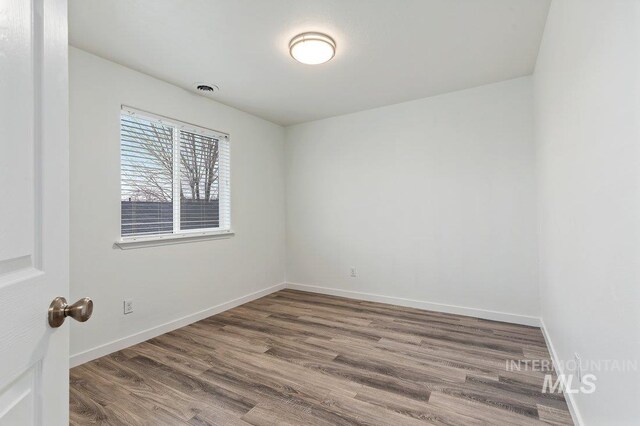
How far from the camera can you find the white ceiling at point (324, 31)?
196 centimetres

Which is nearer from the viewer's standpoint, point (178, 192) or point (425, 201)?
point (178, 192)

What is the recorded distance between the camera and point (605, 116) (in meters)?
1.12

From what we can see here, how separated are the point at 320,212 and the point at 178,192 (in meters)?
1.90

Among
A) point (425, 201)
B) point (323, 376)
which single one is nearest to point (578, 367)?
point (323, 376)

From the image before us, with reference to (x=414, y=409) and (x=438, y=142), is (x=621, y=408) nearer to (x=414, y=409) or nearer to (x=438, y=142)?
→ (x=414, y=409)

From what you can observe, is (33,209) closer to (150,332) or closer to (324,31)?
(324,31)

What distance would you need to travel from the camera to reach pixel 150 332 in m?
2.82

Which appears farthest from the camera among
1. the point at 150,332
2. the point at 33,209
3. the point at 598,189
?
the point at 150,332

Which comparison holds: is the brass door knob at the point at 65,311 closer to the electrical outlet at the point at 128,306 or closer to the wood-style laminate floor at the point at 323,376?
the wood-style laminate floor at the point at 323,376

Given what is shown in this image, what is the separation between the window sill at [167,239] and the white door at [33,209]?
7.05 feet

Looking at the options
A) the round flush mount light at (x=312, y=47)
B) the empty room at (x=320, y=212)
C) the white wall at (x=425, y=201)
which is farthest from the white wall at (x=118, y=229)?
the round flush mount light at (x=312, y=47)

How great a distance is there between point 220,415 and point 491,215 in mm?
2989

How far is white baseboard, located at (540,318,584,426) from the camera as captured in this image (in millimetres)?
1559

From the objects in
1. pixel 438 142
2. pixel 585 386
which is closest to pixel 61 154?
pixel 585 386
